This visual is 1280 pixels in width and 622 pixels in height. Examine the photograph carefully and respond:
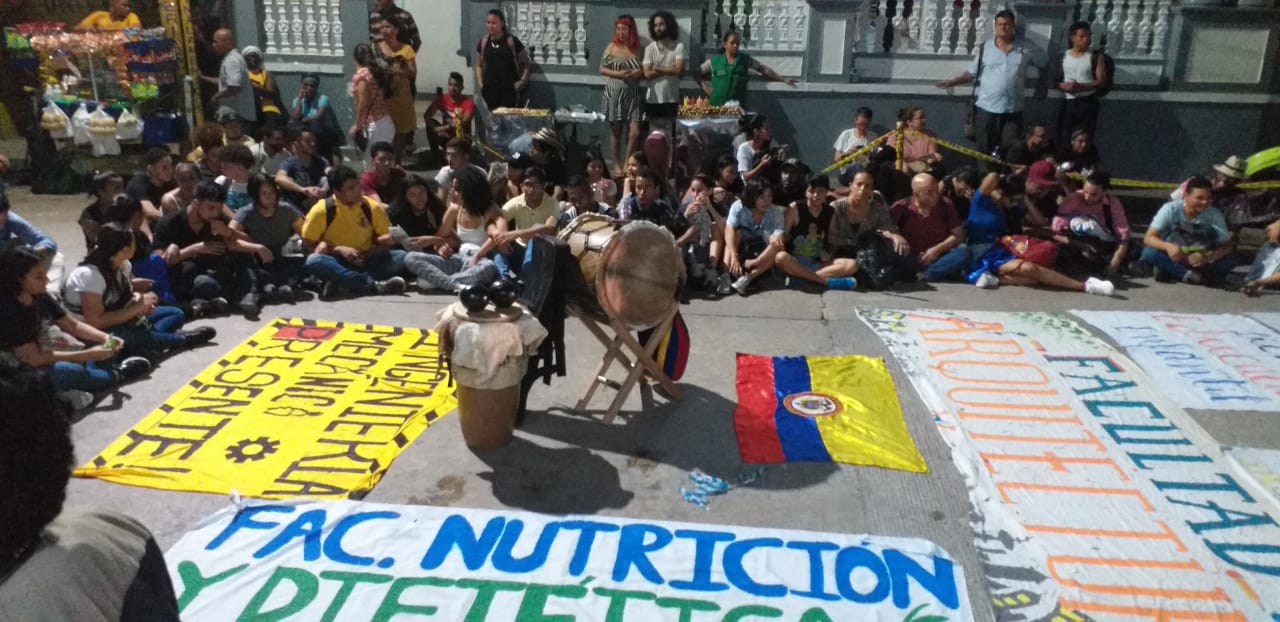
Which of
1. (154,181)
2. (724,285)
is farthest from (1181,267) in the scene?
(154,181)

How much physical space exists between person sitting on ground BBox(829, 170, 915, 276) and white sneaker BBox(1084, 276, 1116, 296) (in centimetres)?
149

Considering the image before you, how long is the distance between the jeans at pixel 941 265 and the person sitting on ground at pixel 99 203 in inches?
254

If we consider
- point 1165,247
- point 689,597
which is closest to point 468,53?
point 1165,247

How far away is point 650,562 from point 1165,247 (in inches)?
270

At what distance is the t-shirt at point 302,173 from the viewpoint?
967 centimetres

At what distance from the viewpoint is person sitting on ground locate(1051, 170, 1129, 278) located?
933 cm

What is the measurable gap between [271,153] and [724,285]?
4.89 m

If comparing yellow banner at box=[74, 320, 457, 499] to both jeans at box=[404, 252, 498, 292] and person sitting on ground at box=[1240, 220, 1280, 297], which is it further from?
person sitting on ground at box=[1240, 220, 1280, 297]

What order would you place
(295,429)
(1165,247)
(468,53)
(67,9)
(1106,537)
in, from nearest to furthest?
(1106,537), (295,429), (1165,247), (67,9), (468,53)

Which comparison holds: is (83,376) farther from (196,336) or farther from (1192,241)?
(1192,241)

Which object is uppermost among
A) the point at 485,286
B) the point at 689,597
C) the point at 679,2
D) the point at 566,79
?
the point at 679,2

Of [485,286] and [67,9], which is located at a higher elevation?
[67,9]

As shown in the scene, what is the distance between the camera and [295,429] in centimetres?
572

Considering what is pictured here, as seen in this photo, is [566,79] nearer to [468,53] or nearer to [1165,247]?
[468,53]
